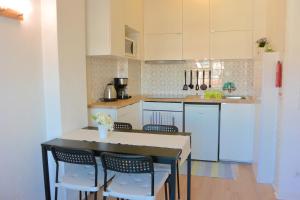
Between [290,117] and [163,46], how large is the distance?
232 centimetres

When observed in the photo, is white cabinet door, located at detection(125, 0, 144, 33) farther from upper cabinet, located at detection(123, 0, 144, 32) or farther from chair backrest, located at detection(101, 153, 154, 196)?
chair backrest, located at detection(101, 153, 154, 196)

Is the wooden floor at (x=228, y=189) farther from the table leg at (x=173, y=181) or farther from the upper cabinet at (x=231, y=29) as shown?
the upper cabinet at (x=231, y=29)

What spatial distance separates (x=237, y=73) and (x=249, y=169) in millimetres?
1546

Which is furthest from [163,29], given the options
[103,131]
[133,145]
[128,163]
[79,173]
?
[128,163]

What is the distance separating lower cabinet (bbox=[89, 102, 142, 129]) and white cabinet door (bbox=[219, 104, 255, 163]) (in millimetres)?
1206

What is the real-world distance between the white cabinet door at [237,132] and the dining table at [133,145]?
154cm

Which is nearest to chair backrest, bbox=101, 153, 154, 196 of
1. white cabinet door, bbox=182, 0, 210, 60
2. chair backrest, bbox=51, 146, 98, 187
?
chair backrest, bbox=51, 146, 98, 187

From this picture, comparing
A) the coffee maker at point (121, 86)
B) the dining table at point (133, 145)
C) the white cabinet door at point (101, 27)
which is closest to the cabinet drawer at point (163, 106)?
the coffee maker at point (121, 86)

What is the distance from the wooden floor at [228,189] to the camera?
2783mm

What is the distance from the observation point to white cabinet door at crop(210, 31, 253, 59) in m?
3.96

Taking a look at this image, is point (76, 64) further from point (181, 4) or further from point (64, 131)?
point (181, 4)

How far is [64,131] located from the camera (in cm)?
249

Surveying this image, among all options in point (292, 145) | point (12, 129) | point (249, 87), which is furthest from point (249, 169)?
point (12, 129)

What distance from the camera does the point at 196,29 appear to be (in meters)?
4.16
